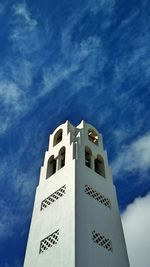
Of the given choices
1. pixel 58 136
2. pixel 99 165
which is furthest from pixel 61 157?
pixel 58 136

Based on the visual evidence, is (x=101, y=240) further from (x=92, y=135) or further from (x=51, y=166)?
(x=92, y=135)

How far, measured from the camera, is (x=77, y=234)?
44.8 ft

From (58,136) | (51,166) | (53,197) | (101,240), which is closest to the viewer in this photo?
(101,240)

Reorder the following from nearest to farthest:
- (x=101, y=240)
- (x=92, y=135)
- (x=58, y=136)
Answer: (x=101, y=240)
(x=58, y=136)
(x=92, y=135)

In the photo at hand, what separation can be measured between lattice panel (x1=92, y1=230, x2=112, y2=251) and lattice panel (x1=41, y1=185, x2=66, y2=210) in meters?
3.08

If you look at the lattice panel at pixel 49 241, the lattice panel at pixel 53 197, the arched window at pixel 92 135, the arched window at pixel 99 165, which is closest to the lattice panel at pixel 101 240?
the lattice panel at pixel 49 241

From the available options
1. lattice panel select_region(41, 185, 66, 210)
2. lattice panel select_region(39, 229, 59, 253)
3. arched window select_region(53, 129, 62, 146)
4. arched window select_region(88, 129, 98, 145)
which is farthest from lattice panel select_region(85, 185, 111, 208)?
arched window select_region(88, 129, 98, 145)

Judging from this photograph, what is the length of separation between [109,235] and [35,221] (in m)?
4.13

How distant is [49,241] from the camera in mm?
14711

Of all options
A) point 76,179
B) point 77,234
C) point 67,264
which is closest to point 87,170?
point 76,179

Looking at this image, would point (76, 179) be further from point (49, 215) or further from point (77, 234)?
point (77, 234)

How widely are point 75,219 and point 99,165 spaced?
8349 mm

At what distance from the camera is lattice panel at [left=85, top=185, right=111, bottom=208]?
17.2 metres

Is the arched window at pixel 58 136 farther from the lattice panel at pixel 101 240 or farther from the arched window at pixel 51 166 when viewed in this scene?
the lattice panel at pixel 101 240
